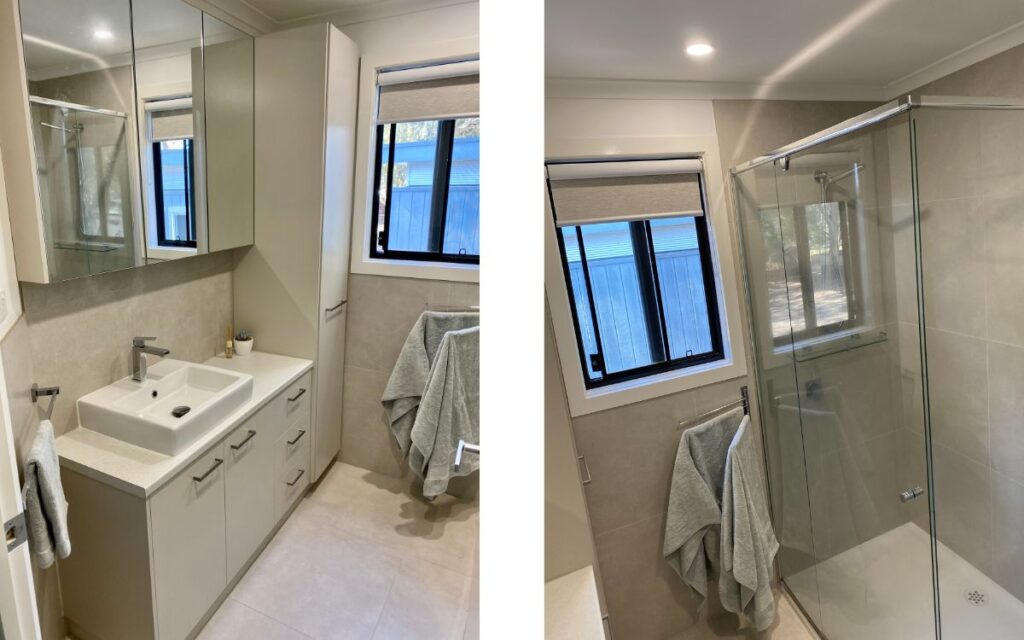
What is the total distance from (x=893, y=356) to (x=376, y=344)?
0.66 metres

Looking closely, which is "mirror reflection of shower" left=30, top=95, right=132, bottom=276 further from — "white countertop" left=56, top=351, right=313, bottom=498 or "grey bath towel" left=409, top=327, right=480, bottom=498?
"grey bath towel" left=409, top=327, right=480, bottom=498

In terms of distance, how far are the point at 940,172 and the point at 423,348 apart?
2.11 feet

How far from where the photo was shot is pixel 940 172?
40cm

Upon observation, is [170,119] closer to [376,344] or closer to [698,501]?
[376,344]

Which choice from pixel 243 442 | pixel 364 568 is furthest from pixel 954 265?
pixel 243 442

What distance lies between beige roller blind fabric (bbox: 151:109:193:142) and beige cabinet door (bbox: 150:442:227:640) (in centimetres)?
63

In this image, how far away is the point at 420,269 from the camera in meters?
0.66

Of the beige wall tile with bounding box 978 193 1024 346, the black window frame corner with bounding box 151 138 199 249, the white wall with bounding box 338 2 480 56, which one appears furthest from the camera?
the black window frame corner with bounding box 151 138 199 249

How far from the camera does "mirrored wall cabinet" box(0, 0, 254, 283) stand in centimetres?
77

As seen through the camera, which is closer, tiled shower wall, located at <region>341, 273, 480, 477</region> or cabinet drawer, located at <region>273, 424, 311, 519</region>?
tiled shower wall, located at <region>341, 273, 480, 477</region>

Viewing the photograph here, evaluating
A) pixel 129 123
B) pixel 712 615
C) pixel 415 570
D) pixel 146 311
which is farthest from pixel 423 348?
pixel 129 123

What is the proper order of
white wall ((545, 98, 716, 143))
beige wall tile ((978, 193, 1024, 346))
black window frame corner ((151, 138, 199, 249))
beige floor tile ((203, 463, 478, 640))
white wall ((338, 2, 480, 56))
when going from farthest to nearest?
black window frame corner ((151, 138, 199, 249)) < beige floor tile ((203, 463, 478, 640)) < white wall ((338, 2, 480, 56)) < beige wall tile ((978, 193, 1024, 346)) < white wall ((545, 98, 716, 143))

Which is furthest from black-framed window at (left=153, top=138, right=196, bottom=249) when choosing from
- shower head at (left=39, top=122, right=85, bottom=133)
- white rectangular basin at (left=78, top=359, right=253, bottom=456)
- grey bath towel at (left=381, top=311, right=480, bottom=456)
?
grey bath towel at (left=381, top=311, right=480, bottom=456)

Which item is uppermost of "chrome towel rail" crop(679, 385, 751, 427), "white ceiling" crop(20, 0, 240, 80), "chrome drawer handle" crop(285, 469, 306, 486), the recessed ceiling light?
"white ceiling" crop(20, 0, 240, 80)
